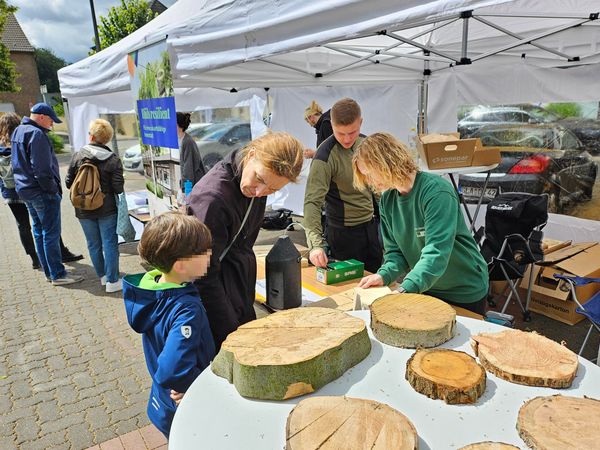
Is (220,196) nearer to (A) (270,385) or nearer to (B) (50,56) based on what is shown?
(A) (270,385)

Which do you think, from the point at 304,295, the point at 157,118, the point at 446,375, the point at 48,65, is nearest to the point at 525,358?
the point at 446,375

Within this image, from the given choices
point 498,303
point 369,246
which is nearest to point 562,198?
point 498,303

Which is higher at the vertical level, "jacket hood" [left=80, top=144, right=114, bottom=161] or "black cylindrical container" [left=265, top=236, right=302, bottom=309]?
"jacket hood" [left=80, top=144, right=114, bottom=161]

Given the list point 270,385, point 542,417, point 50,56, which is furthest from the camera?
point 50,56

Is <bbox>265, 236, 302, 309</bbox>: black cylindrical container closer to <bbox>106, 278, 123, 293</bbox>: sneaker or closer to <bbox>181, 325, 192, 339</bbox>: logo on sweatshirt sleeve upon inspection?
<bbox>181, 325, 192, 339</bbox>: logo on sweatshirt sleeve

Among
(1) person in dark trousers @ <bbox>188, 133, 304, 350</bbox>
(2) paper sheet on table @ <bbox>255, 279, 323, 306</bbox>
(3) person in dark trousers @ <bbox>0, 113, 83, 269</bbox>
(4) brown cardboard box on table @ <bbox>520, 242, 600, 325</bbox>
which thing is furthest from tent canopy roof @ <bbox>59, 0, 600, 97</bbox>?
(4) brown cardboard box on table @ <bbox>520, 242, 600, 325</bbox>

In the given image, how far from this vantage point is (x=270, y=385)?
1.07m

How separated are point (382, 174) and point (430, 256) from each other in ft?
1.29

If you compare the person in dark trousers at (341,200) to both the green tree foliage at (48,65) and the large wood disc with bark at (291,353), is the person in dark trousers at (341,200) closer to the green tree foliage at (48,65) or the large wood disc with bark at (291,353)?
the large wood disc with bark at (291,353)

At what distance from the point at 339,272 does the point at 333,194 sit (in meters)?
0.80

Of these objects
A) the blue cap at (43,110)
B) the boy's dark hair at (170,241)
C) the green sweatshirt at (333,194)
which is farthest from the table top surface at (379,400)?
the blue cap at (43,110)

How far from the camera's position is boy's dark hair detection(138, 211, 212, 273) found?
1443 mm

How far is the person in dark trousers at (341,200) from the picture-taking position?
114 inches

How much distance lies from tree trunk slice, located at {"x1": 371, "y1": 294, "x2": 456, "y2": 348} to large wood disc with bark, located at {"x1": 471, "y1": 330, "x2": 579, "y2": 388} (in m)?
0.10
